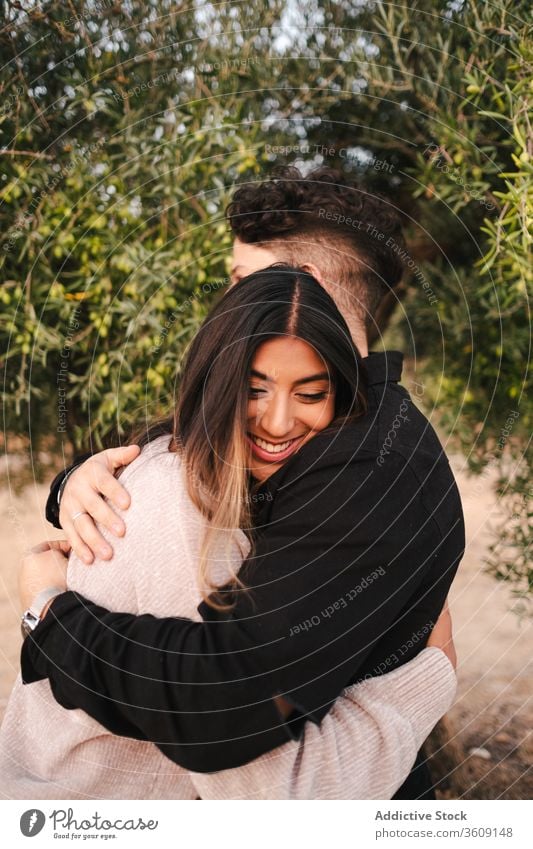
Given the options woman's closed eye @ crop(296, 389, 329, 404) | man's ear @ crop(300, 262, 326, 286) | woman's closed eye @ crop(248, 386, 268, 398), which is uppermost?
man's ear @ crop(300, 262, 326, 286)

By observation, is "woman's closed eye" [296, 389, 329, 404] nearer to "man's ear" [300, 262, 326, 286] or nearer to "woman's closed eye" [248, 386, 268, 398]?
"woman's closed eye" [248, 386, 268, 398]

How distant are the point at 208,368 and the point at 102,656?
487 millimetres

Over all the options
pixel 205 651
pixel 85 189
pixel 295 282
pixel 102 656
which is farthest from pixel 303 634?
pixel 85 189

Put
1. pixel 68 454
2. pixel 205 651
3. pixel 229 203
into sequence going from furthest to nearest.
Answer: pixel 68 454
pixel 229 203
pixel 205 651

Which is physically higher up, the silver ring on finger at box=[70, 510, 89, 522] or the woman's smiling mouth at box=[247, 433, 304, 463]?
the woman's smiling mouth at box=[247, 433, 304, 463]

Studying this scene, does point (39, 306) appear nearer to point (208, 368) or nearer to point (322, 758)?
point (208, 368)

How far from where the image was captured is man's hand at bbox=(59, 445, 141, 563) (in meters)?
1.29

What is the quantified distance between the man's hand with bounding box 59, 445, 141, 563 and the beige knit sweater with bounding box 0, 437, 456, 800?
2 cm

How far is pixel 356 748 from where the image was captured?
129 centimetres

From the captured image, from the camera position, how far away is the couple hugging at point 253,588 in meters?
1.19

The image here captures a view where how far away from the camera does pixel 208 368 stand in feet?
4.59

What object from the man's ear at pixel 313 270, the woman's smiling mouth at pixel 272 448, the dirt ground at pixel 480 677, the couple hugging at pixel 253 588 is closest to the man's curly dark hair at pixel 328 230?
the man's ear at pixel 313 270

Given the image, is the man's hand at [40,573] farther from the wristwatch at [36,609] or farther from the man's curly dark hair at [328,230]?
the man's curly dark hair at [328,230]

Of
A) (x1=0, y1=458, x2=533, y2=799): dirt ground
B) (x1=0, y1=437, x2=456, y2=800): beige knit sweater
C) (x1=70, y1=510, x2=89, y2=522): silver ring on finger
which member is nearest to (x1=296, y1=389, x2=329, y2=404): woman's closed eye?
(x1=0, y1=437, x2=456, y2=800): beige knit sweater
